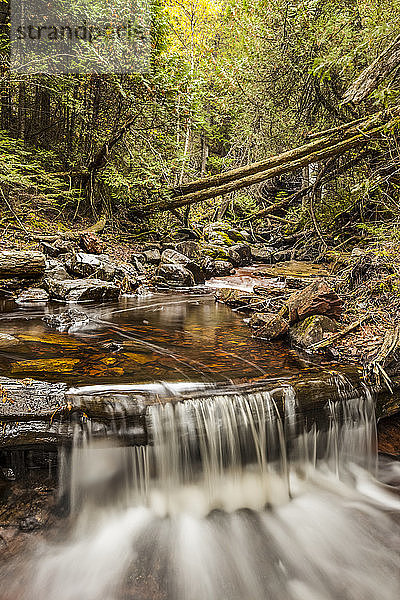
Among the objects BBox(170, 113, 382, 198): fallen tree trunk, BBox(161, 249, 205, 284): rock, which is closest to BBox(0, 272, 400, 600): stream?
BBox(170, 113, 382, 198): fallen tree trunk

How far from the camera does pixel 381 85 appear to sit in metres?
5.67

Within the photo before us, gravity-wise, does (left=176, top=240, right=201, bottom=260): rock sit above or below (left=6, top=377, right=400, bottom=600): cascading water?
above

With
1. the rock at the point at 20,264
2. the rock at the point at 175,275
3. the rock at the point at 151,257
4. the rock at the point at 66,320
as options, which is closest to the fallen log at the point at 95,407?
the rock at the point at 66,320

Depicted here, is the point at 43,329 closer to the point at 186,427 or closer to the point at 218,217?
the point at 186,427

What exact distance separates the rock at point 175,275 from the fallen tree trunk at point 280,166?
7.54 ft

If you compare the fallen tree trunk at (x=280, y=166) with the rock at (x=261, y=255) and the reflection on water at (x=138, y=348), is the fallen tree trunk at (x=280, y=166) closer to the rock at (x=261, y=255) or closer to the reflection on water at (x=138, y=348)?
the rock at (x=261, y=255)

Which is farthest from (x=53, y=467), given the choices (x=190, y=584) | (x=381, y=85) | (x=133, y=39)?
(x=133, y=39)

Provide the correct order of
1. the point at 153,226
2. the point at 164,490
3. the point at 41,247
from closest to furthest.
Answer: the point at 164,490 → the point at 41,247 → the point at 153,226

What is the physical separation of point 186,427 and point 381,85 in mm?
6061

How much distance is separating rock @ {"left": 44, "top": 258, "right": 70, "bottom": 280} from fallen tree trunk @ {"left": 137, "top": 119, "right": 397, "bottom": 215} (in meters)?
4.27

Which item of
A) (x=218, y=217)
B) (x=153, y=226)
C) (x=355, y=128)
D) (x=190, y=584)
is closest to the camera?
(x=190, y=584)

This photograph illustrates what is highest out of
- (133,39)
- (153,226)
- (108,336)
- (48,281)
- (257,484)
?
(133,39)

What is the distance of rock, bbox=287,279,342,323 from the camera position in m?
4.55

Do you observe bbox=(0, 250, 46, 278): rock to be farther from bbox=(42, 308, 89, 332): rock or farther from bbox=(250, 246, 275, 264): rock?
bbox=(250, 246, 275, 264): rock
